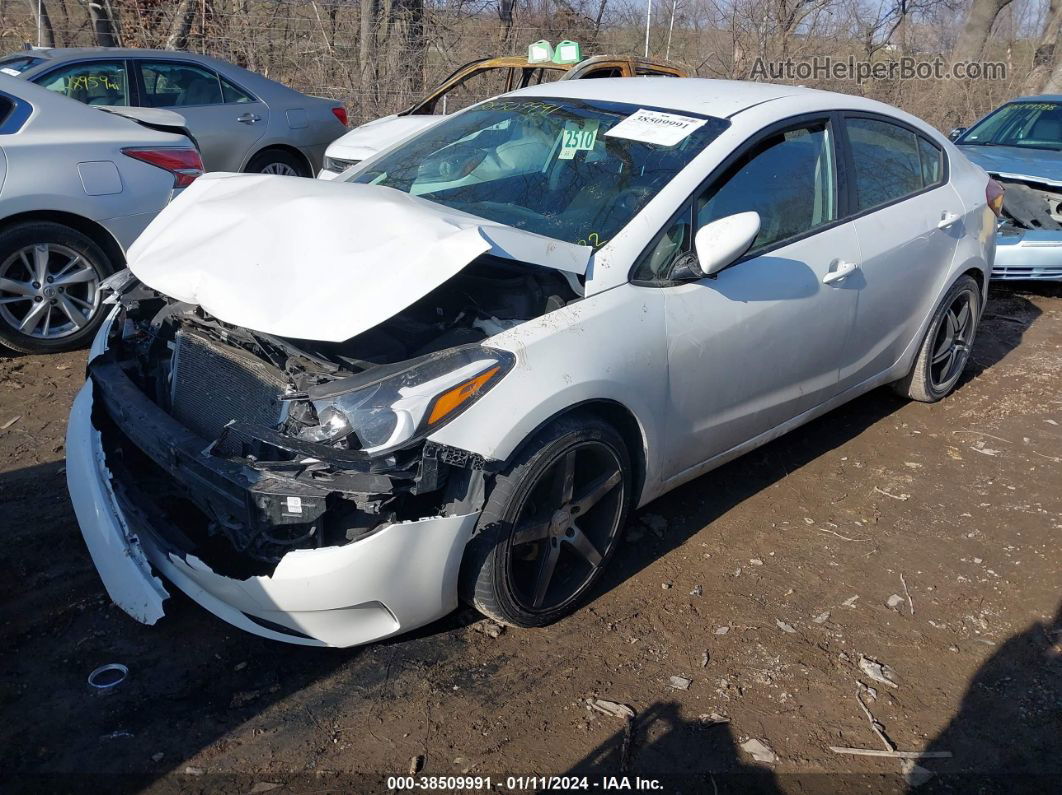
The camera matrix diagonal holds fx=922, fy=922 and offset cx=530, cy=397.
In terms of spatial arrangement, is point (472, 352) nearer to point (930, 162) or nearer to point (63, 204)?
point (930, 162)

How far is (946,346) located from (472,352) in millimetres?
3438

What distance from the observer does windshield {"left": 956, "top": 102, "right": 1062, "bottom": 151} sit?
28.1 feet

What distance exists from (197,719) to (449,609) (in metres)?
0.81

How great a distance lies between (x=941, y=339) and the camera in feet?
16.8

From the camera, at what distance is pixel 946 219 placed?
15.3 feet

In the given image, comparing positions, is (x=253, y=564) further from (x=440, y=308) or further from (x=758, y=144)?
(x=758, y=144)

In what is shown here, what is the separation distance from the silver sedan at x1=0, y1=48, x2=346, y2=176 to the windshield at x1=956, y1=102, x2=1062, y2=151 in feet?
20.4

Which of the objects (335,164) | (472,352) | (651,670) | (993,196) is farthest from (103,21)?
(651,670)

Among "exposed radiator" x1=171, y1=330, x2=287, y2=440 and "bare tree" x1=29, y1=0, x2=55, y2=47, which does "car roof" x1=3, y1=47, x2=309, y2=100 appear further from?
"exposed radiator" x1=171, y1=330, x2=287, y2=440

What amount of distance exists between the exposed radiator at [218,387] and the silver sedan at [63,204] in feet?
8.24

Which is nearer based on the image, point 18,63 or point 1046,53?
point 18,63

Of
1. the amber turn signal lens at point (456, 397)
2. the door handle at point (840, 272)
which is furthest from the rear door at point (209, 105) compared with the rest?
the amber turn signal lens at point (456, 397)

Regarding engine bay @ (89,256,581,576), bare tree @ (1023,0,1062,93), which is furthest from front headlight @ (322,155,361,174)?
bare tree @ (1023,0,1062,93)

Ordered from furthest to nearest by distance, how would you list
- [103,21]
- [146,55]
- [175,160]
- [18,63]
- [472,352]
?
[103,21] → [146,55] → [18,63] → [175,160] → [472,352]
